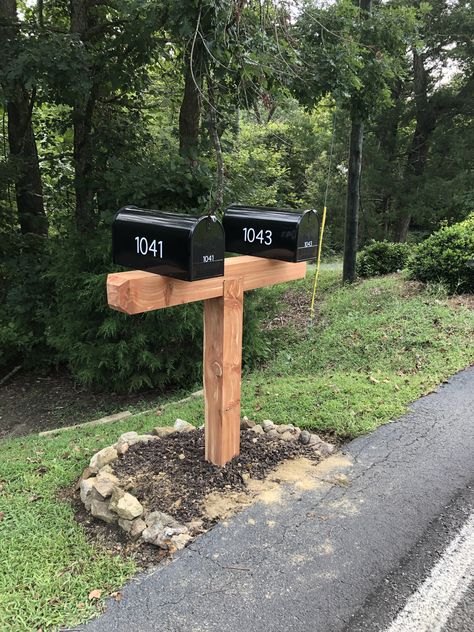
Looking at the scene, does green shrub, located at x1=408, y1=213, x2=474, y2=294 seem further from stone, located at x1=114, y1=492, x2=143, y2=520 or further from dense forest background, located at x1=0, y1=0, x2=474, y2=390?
stone, located at x1=114, y1=492, x2=143, y2=520

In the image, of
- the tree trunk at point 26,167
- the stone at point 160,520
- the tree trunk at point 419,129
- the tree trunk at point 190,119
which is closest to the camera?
the stone at point 160,520

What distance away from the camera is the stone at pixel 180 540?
7.67ft

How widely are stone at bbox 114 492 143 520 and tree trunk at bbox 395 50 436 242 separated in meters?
13.3

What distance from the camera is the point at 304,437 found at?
3.36 metres

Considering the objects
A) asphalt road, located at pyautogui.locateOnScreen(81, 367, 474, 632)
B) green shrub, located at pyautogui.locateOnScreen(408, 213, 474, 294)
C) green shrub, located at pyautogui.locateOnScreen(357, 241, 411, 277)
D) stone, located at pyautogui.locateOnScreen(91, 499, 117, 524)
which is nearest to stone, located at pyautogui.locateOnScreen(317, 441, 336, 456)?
asphalt road, located at pyautogui.locateOnScreen(81, 367, 474, 632)

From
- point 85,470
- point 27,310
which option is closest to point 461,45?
point 27,310

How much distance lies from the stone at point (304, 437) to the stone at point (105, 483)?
1261 mm

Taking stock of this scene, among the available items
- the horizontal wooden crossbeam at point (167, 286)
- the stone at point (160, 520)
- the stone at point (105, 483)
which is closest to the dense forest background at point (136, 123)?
the horizontal wooden crossbeam at point (167, 286)

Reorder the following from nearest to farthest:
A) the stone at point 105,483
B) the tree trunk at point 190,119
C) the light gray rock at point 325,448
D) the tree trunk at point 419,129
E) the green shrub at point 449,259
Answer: the stone at point 105,483 < the light gray rock at point 325,448 < the tree trunk at point 190,119 < the green shrub at point 449,259 < the tree trunk at point 419,129

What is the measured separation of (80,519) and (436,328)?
4.59m

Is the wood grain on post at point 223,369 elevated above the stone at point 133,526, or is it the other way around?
the wood grain on post at point 223,369

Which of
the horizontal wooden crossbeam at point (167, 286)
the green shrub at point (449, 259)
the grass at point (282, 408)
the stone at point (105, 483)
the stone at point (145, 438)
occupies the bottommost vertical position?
the grass at point (282, 408)

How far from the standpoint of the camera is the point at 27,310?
722 cm

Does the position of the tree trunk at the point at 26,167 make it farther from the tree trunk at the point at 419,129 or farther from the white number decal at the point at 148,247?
the tree trunk at the point at 419,129
